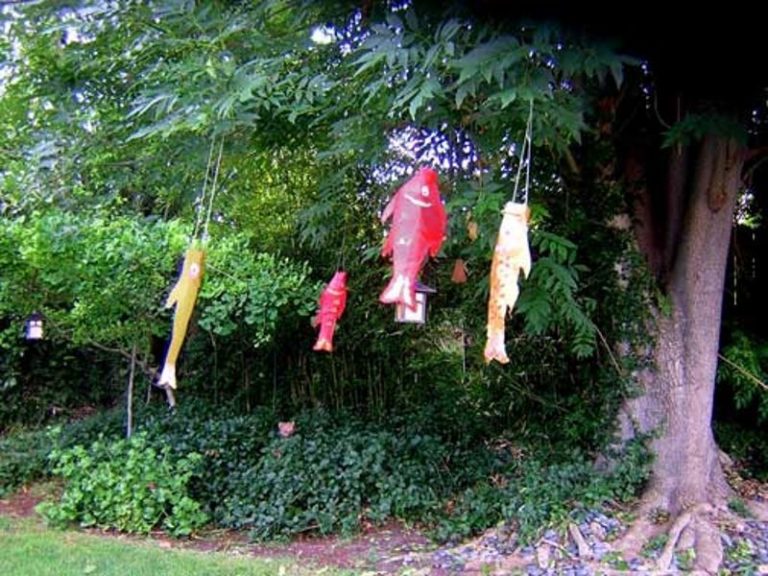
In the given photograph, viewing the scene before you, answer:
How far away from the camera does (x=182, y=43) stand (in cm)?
282

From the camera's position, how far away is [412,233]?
232 cm

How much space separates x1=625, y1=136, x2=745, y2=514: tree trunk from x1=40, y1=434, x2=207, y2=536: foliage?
3017 mm

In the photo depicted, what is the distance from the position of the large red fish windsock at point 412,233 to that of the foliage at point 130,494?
3.12 meters

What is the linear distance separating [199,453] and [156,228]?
70.5 inches

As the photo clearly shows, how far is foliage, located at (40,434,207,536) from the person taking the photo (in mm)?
4652

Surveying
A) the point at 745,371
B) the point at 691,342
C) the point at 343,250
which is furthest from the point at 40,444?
the point at 745,371

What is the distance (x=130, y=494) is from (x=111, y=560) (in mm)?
862

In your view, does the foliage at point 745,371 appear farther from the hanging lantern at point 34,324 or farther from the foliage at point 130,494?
the hanging lantern at point 34,324

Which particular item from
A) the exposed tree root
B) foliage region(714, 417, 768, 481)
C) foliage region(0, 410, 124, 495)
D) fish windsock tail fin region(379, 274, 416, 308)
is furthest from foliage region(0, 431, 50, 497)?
foliage region(714, 417, 768, 481)

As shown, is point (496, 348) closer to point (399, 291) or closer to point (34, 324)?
point (399, 291)

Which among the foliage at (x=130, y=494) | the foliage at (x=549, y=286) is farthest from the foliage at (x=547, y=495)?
the foliage at (x=130, y=494)

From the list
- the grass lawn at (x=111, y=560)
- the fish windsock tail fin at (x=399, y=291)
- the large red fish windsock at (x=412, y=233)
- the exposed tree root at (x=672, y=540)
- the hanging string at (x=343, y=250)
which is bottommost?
the grass lawn at (x=111, y=560)

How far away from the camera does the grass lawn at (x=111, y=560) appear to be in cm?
371

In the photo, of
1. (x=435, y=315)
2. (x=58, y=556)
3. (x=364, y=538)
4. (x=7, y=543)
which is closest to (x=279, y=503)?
(x=364, y=538)
